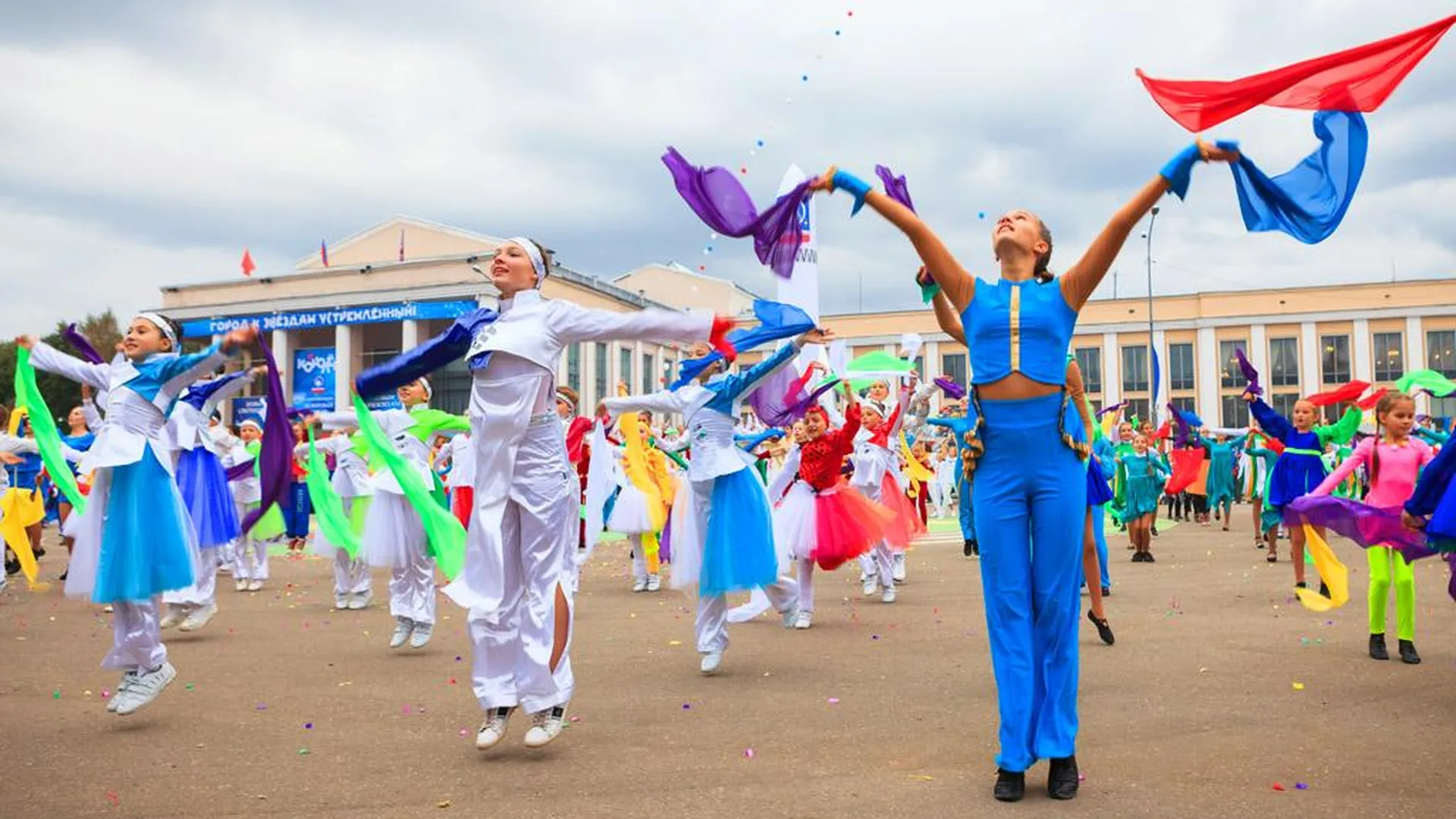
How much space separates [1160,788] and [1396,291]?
73.2 metres

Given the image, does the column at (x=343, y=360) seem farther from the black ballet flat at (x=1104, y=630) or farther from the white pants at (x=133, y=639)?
the black ballet flat at (x=1104, y=630)

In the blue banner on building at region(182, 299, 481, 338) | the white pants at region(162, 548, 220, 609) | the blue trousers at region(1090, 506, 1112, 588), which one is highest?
the blue banner on building at region(182, 299, 481, 338)

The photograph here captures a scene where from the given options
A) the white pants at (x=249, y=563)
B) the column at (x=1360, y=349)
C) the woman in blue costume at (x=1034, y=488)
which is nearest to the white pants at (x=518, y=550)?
the woman in blue costume at (x=1034, y=488)

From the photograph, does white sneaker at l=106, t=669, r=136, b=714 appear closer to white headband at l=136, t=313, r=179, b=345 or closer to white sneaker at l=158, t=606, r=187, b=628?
white headband at l=136, t=313, r=179, b=345

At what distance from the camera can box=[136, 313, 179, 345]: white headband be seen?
6.93 m

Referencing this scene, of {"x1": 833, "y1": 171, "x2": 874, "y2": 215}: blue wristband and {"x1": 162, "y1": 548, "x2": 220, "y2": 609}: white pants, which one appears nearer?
{"x1": 833, "y1": 171, "x2": 874, "y2": 215}: blue wristband

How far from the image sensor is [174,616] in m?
9.75

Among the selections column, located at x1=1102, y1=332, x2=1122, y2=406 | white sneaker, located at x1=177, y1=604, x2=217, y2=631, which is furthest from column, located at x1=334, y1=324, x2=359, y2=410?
white sneaker, located at x1=177, y1=604, x2=217, y2=631

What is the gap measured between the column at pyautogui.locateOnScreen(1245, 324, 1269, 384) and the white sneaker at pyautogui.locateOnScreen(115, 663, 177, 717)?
7041cm

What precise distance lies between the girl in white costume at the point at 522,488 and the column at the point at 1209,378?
226ft

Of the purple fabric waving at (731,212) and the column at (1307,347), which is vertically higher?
the column at (1307,347)

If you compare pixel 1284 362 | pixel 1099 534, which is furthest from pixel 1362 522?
pixel 1284 362

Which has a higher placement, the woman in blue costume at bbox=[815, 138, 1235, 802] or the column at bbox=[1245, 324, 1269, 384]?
the column at bbox=[1245, 324, 1269, 384]

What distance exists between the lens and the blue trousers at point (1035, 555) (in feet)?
15.5
